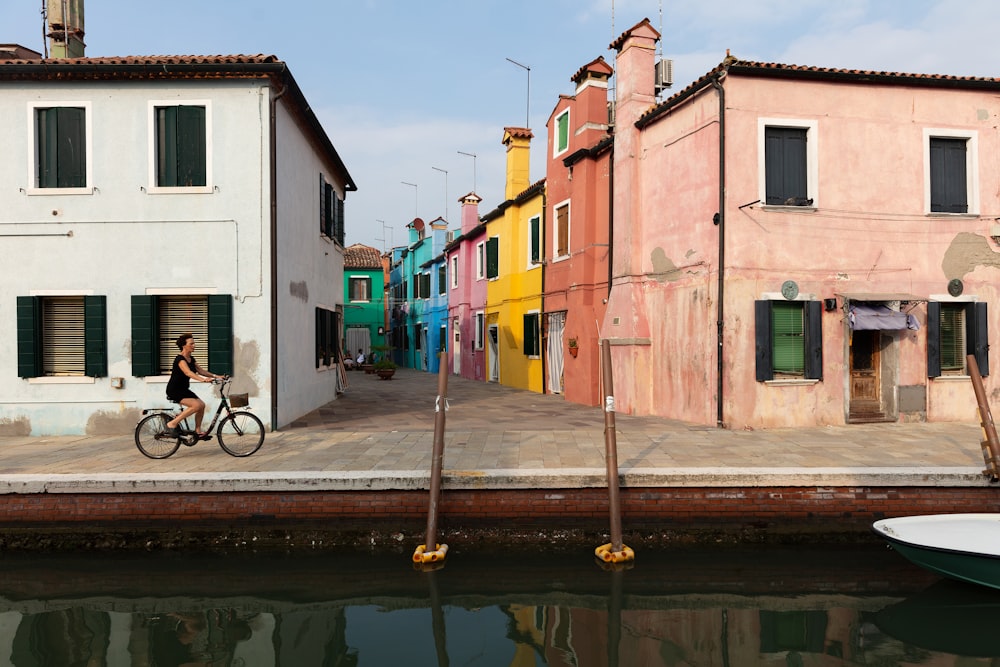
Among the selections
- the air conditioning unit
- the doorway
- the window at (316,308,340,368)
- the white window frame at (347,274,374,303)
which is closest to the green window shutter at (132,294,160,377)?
the window at (316,308,340,368)

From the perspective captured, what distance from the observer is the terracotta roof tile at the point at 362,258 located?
36.8 metres

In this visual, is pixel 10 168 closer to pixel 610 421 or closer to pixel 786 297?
pixel 610 421

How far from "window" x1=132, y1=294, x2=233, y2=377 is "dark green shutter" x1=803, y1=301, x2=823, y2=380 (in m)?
9.38

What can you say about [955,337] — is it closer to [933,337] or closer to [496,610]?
[933,337]

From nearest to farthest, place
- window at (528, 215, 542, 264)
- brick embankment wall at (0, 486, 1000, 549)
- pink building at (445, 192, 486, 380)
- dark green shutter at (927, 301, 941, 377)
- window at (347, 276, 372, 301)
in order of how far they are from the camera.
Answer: brick embankment wall at (0, 486, 1000, 549)
dark green shutter at (927, 301, 941, 377)
window at (528, 215, 542, 264)
pink building at (445, 192, 486, 380)
window at (347, 276, 372, 301)

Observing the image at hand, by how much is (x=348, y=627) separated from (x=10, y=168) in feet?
30.6

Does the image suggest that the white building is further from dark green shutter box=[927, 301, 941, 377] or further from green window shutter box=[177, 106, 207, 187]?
dark green shutter box=[927, 301, 941, 377]

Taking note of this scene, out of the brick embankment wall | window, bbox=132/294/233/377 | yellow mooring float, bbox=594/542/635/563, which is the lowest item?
yellow mooring float, bbox=594/542/635/563

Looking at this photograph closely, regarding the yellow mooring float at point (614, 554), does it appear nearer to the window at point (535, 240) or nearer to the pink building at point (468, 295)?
the window at point (535, 240)

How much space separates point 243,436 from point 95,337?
3420mm

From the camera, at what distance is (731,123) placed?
10414mm

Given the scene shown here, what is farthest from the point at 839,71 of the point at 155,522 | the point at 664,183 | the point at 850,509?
the point at 155,522

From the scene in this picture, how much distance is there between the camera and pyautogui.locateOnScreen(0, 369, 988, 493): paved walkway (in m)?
6.80

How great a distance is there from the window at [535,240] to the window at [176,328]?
9.99 m
